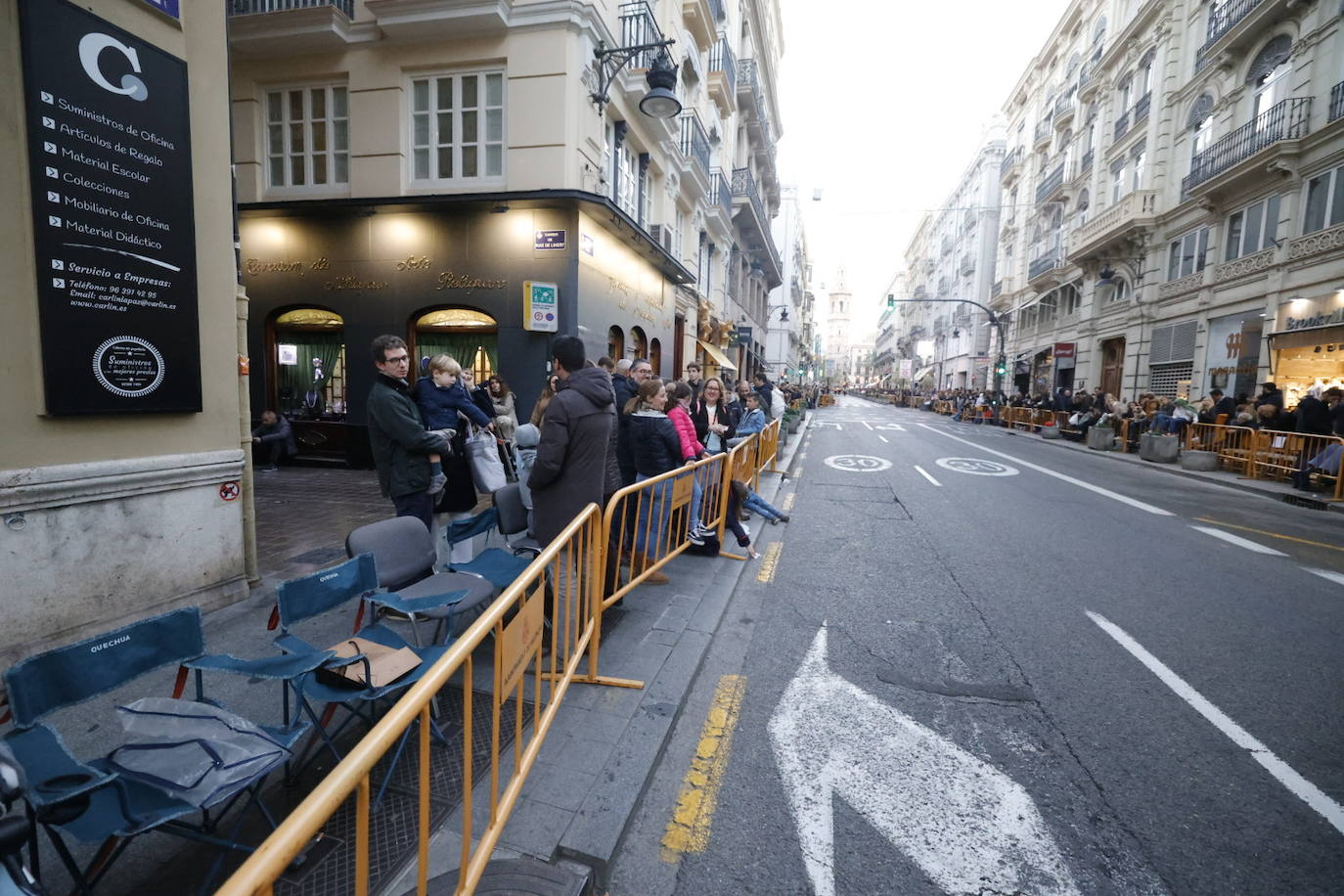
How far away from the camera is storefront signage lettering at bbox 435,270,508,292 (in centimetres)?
1155

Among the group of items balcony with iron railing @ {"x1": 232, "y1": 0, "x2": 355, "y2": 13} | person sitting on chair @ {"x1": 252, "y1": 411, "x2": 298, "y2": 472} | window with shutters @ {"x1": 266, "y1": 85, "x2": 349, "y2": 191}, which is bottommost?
person sitting on chair @ {"x1": 252, "y1": 411, "x2": 298, "y2": 472}

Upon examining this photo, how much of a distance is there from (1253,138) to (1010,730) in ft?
76.6

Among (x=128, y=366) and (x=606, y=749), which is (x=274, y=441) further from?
→ (x=606, y=749)

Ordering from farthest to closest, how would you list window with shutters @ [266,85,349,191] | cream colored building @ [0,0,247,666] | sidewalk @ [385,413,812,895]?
window with shutters @ [266,85,349,191] → cream colored building @ [0,0,247,666] → sidewalk @ [385,413,812,895]

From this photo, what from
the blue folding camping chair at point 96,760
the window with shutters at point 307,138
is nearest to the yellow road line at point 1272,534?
the blue folding camping chair at point 96,760

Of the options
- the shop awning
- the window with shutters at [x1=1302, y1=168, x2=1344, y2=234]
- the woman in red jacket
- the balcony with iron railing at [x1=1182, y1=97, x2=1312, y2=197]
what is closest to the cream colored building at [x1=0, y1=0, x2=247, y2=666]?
the woman in red jacket

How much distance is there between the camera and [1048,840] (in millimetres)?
2512

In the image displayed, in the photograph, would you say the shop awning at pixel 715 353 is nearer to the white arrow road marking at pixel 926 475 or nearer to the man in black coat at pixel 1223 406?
the white arrow road marking at pixel 926 475

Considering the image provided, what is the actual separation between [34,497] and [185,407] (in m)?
0.99

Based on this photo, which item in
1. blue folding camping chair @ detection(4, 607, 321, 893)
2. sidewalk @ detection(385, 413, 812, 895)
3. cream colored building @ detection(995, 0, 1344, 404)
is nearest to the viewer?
blue folding camping chair @ detection(4, 607, 321, 893)

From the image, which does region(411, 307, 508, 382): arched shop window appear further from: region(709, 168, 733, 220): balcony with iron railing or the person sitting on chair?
region(709, 168, 733, 220): balcony with iron railing

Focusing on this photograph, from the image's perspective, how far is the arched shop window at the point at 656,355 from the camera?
56.9ft

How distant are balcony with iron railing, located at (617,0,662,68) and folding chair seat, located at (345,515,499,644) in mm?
12421

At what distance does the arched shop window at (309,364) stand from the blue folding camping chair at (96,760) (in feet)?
36.3
